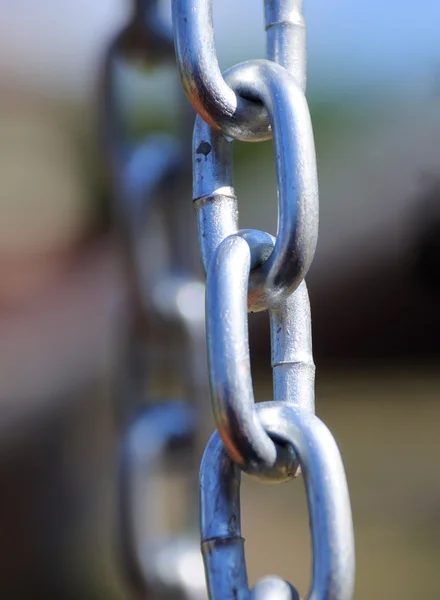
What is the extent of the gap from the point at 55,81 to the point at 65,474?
81cm

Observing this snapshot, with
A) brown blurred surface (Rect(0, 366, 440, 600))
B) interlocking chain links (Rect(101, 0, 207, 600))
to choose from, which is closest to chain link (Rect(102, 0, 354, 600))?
interlocking chain links (Rect(101, 0, 207, 600))

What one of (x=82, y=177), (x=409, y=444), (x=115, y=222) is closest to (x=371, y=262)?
(x=82, y=177)

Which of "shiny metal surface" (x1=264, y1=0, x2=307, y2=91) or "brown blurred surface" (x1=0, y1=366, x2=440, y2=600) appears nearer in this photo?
"shiny metal surface" (x1=264, y1=0, x2=307, y2=91)

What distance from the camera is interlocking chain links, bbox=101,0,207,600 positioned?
0.71m

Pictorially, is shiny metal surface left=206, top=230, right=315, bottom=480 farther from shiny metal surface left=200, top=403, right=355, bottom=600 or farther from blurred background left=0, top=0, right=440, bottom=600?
blurred background left=0, top=0, right=440, bottom=600

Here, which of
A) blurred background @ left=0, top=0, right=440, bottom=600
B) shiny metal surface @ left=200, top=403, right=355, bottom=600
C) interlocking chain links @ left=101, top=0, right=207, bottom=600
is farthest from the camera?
blurred background @ left=0, top=0, right=440, bottom=600

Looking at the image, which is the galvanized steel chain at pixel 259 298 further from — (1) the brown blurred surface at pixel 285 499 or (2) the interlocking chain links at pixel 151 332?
(1) the brown blurred surface at pixel 285 499

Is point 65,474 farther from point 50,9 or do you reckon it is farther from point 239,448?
point 239,448

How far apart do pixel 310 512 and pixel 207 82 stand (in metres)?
0.19

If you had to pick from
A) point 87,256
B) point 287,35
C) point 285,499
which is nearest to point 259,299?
point 287,35

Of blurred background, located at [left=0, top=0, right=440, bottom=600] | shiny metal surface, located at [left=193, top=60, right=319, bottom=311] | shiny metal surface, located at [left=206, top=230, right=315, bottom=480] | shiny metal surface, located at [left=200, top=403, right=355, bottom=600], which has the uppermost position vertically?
blurred background, located at [left=0, top=0, right=440, bottom=600]

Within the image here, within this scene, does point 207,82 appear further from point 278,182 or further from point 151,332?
point 151,332

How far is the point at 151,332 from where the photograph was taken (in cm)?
76

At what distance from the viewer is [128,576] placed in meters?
0.71
